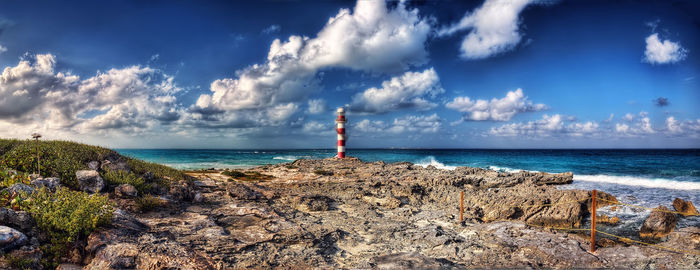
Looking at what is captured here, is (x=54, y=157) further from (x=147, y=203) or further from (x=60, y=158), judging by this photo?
(x=147, y=203)

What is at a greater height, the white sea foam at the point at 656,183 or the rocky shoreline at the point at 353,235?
the rocky shoreline at the point at 353,235

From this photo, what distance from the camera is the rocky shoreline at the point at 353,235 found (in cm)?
611

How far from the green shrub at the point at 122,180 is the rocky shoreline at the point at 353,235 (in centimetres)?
82

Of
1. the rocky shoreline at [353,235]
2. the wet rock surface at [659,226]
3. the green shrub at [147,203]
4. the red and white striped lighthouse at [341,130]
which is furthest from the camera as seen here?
the red and white striped lighthouse at [341,130]

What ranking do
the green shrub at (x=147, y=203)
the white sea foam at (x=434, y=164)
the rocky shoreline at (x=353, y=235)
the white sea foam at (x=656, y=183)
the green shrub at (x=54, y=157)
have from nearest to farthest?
the rocky shoreline at (x=353, y=235)
the green shrub at (x=147, y=203)
the green shrub at (x=54, y=157)
the white sea foam at (x=656, y=183)
the white sea foam at (x=434, y=164)

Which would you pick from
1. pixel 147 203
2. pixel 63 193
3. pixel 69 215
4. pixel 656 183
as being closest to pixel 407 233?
pixel 147 203

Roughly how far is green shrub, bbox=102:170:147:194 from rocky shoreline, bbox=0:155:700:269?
824 millimetres

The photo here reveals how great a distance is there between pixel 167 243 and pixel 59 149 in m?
9.02

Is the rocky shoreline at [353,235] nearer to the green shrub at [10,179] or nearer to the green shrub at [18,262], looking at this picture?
the green shrub at [18,262]

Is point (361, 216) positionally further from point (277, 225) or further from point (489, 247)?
point (489, 247)

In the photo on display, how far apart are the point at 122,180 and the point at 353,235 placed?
795 centimetres

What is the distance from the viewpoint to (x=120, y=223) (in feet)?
22.1

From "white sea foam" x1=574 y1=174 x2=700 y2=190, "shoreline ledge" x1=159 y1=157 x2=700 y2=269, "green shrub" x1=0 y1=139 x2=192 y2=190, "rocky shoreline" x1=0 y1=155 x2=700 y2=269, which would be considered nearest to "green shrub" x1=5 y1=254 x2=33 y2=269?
"rocky shoreline" x1=0 y1=155 x2=700 y2=269

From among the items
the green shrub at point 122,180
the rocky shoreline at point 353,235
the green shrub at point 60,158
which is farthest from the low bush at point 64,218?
the green shrub at point 60,158
